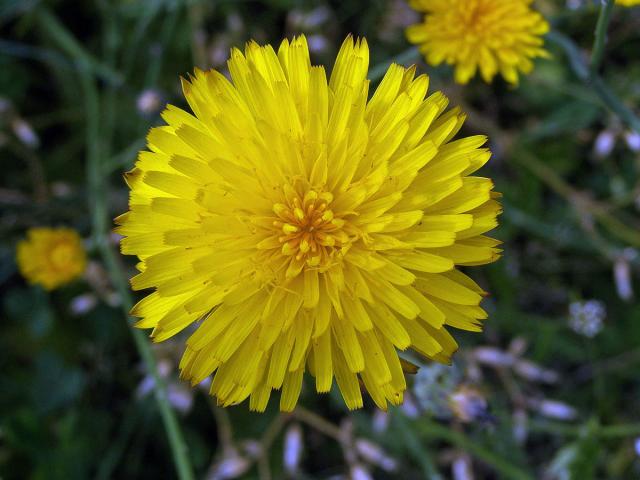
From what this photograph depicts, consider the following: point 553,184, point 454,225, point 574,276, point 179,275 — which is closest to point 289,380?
point 179,275

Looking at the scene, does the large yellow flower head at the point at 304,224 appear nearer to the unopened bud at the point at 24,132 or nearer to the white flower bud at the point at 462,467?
the white flower bud at the point at 462,467

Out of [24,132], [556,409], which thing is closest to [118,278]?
[24,132]

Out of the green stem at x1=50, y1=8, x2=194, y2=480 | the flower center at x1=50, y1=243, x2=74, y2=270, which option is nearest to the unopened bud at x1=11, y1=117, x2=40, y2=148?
the green stem at x1=50, y1=8, x2=194, y2=480

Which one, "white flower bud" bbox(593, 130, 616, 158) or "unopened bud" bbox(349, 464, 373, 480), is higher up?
"white flower bud" bbox(593, 130, 616, 158)

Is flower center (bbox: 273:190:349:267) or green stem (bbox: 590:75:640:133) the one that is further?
green stem (bbox: 590:75:640:133)

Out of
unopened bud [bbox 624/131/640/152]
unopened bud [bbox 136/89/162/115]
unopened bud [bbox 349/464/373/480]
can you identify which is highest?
unopened bud [bbox 136/89/162/115]

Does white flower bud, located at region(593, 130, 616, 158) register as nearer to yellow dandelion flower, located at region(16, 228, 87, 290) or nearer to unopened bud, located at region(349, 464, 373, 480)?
unopened bud, located at region(349, 464, 373, 480)

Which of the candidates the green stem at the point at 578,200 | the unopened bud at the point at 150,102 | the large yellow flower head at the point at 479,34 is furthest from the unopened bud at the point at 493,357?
the unopened bud at the point at 150,102
